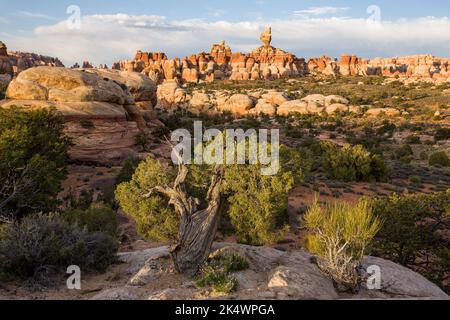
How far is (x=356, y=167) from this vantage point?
24.4m

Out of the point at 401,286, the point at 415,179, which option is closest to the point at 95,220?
the point at 401,286

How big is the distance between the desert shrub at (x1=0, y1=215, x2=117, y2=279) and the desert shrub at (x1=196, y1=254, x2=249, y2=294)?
11.5ft

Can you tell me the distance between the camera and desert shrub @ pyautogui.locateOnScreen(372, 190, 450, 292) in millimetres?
11578

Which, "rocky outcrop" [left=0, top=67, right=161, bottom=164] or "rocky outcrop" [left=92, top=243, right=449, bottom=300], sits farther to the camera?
"rocky outcrop" [left=0, top=67, right=161, bottom=164]

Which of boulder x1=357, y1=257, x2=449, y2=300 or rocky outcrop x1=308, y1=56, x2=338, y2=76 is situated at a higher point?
rocky outcrop x1=308, y1=56, x2=338, y2=76

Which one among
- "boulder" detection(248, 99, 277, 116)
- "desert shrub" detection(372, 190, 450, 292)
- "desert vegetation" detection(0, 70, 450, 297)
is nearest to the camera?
"desert vegetation" detection(0, 70, 450, 297)

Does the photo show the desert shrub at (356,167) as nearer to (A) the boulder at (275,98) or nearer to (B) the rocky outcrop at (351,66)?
(A) the boulder at (275,98)

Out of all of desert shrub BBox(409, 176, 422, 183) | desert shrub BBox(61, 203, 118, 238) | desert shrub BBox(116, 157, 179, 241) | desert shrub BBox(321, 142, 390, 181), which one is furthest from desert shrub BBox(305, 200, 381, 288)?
desert shrub BBox(409, 176, 422, 183)

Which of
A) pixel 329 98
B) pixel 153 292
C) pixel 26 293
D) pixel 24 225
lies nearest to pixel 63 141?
pixel 24 225

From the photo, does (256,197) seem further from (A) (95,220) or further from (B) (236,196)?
(A) (95,220)

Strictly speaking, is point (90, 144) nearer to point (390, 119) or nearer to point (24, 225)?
point (24, 225)

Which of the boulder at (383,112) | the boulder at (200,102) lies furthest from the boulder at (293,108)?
the boulder at (200,102)

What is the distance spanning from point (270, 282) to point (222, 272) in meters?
1.17

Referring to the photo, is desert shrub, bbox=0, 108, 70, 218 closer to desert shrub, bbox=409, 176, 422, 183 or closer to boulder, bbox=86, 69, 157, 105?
boulder, bbox=86, 69, 157, 105
